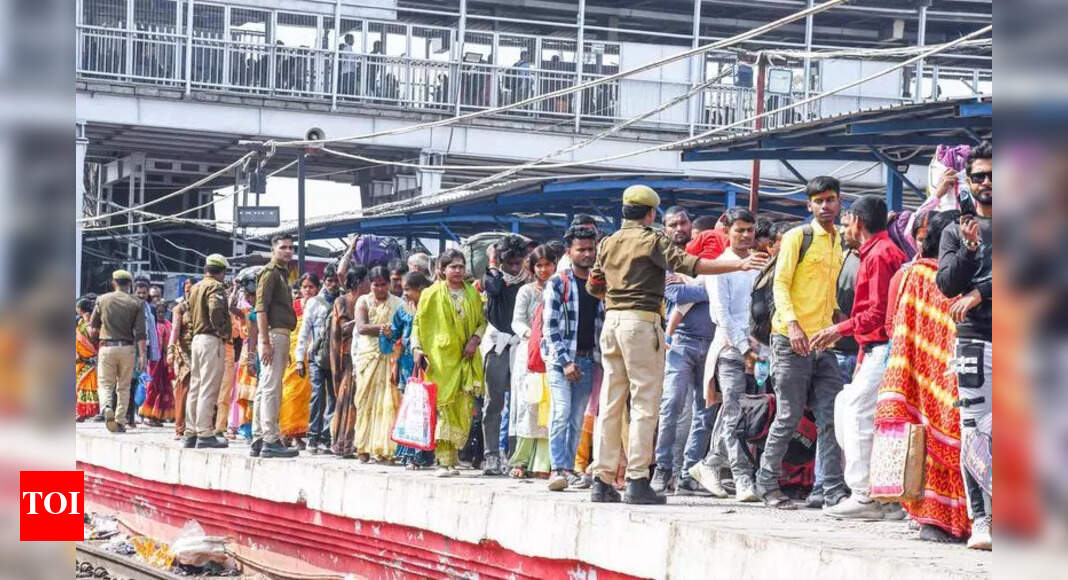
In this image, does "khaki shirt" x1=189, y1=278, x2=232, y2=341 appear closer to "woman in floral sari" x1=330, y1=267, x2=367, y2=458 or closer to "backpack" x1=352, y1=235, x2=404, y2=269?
"woman in floral sari" x1=330, y1=267, x2=367, y2=458

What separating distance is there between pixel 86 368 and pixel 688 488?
12466 millimetres

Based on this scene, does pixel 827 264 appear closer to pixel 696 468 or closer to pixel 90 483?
pixel 696 468

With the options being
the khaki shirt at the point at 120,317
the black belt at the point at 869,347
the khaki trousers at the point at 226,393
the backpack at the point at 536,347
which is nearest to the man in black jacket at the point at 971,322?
the black belt at the point at 869,347

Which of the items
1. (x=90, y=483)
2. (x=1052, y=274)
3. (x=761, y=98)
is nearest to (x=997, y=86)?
(x=1052, y=274)

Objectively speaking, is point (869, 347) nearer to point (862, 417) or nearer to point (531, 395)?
point (862, 417)

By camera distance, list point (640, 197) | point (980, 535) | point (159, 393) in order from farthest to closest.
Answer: point (159, 393)
point (640, 197)
point (980, 535)

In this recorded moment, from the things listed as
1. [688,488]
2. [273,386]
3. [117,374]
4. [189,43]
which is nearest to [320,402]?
[273,386]

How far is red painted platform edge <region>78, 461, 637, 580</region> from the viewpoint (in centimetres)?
880

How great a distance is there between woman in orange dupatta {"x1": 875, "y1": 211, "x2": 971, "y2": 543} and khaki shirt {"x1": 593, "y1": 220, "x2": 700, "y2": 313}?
1.56 metres

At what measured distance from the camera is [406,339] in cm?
1226

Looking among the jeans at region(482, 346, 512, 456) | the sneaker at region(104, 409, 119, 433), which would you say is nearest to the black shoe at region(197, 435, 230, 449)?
the sneaker at region(104, 409, 119, 433)

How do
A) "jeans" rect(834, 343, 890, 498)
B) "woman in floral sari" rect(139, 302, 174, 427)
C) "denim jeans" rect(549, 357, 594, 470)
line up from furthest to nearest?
"woman in floral sari" rect(139, 302, 174, 427), "denim jeans" rect(549, 357, 594, 470), "jeans" rect(834, 343, 890, 498)

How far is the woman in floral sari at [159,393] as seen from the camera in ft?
67.0

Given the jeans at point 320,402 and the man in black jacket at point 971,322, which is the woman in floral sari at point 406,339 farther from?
the man in black jacket at point 971,322
